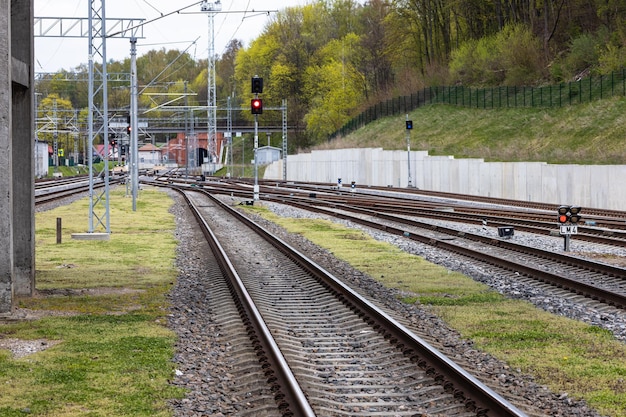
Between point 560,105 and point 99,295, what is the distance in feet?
190

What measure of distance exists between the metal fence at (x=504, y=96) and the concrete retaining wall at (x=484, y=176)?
12.2m

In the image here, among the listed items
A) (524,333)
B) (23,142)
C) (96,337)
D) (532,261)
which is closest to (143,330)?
(96,337)

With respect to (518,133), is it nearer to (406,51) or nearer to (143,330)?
(406,51)

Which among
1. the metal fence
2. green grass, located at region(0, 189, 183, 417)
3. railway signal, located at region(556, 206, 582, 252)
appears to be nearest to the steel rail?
green grass, located at region(0, 189, 183, 417)

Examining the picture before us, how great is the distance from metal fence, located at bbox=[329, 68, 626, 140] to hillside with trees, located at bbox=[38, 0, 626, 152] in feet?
7.63

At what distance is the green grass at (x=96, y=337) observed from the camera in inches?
366

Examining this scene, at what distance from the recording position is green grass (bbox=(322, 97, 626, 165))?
5519 cm

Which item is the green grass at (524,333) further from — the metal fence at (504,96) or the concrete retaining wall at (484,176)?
the metal fence at (504,96)

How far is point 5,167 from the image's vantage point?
46.9 feet

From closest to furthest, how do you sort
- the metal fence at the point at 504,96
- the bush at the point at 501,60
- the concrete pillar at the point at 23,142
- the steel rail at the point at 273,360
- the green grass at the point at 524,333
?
the steel rail at the point at 273,360 < the green grass at the point at 524,333 < the concrete pillar at the point at 23,142 < the metal fence at the point at 504,96 < the bush at the point at 501,60

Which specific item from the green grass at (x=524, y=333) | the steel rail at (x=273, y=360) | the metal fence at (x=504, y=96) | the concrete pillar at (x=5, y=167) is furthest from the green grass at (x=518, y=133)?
the concrete pillar at (x=5, y=167)

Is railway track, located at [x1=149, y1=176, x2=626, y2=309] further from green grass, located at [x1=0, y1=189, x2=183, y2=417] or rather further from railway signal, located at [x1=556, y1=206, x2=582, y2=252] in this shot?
green grass, located at [x1=0, y1=189, x2=183, y2=417]

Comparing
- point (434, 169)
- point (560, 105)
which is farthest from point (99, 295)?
point (560, 105)

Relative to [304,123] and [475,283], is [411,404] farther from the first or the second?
[304,123]
